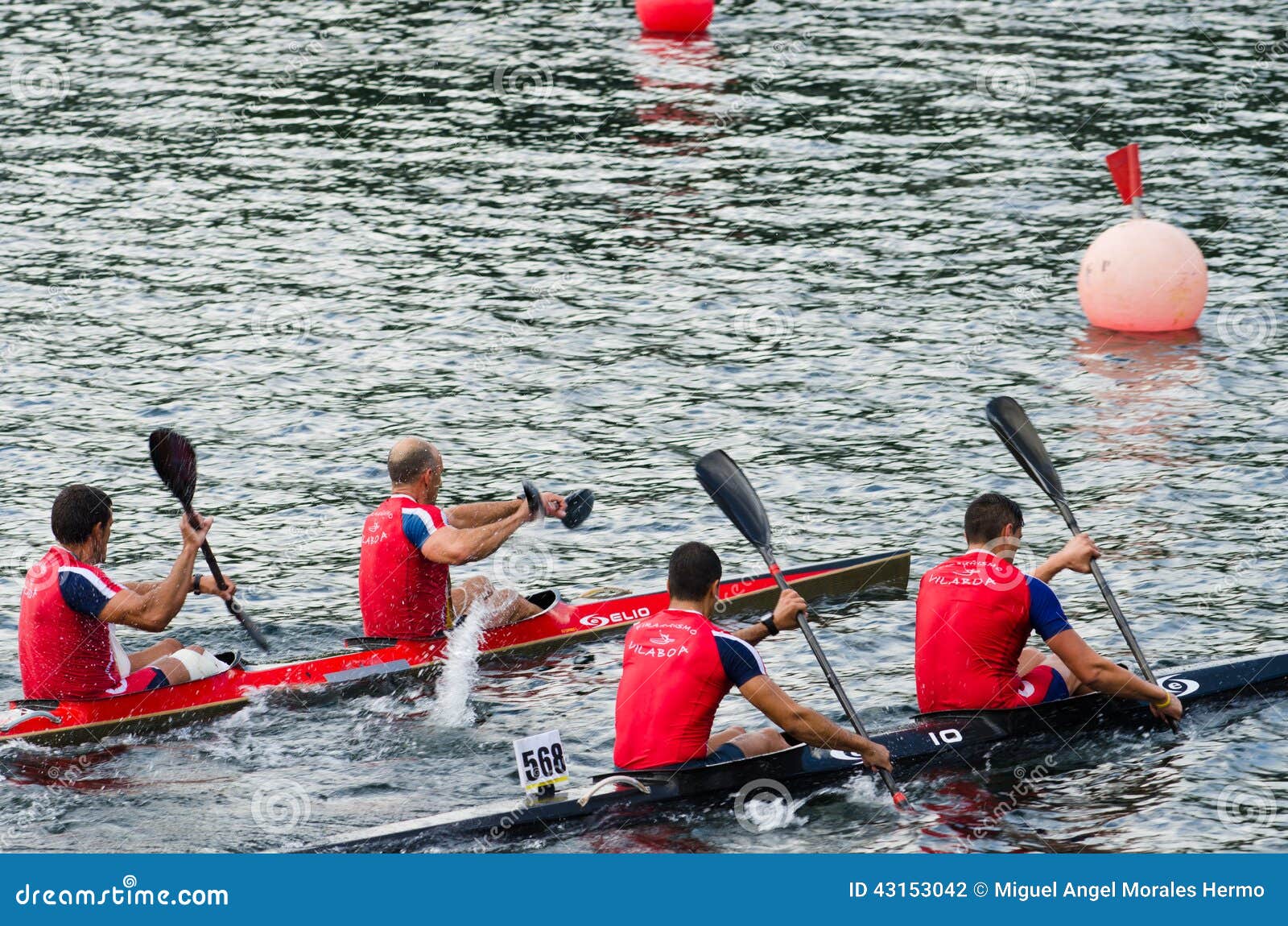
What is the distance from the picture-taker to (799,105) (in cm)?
2938

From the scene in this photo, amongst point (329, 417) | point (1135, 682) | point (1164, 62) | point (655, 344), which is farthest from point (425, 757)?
point (1164, 62)

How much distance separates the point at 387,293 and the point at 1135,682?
532 inches

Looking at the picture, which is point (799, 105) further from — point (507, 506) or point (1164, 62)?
point (507, 506)

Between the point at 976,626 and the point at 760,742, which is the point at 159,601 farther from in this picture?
the point at 976,626

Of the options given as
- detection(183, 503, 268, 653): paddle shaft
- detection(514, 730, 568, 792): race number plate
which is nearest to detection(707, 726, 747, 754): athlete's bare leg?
detection(514, 730, 568, 792): race number plate

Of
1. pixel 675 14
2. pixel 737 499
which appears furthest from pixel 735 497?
pixel 675 14

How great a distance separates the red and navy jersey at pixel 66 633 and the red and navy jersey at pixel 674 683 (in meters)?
3.76

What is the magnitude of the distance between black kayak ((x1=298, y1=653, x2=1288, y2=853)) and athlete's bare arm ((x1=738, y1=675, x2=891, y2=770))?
240mm

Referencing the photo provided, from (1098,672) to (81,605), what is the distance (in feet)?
22.6

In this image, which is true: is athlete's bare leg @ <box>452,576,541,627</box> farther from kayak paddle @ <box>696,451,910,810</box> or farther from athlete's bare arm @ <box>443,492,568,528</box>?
kayak paddle @ <box>696,451,910,810</box>

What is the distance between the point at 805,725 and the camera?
1091 cm

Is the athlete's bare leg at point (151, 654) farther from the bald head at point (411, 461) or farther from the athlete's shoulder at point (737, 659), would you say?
the athlete's shoulder at point (737, 659)

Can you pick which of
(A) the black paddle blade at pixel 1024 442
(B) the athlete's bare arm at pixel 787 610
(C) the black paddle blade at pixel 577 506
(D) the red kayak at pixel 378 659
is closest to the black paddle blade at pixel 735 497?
(B) the athlete's bare arm at pixel 787 610

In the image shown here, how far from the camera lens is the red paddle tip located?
64.7 feet
